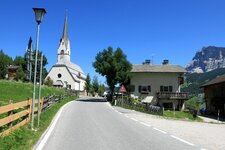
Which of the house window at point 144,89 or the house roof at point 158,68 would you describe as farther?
the house roof at point 158,68

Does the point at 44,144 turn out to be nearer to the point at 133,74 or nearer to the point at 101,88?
the point at 133,74

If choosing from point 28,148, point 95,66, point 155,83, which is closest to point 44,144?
point 28,148

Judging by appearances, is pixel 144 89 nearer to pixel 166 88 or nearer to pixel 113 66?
pixel 166 88

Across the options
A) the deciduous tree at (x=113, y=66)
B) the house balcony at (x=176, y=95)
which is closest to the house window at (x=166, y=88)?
the house balcony at (x=176, y=95)

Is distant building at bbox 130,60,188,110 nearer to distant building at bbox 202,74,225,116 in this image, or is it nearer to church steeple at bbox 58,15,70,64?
distant building at bbox 202,74,225,116

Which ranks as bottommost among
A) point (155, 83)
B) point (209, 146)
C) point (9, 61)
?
point (209, 146)

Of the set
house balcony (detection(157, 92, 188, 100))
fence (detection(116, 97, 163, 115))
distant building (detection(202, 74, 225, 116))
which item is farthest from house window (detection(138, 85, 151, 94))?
fence (detection(116, 97, 163, 115))

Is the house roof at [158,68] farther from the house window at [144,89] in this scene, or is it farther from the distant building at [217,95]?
the distant building at [217,95]

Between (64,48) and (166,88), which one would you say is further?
(64,48)

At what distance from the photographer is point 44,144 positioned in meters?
9.93

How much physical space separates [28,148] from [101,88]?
108 m

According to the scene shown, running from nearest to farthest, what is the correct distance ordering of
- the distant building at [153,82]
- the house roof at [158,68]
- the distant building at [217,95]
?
1. the distant building at [217,95]
2. the distant building at [153,82]
3. the house roof at [158,68]

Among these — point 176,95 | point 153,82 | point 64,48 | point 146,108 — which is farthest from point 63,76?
point 146,108

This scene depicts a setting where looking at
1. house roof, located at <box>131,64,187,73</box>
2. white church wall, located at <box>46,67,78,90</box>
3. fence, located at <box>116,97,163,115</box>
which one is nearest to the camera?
fence, located at <box>116,97,163,115</box>
